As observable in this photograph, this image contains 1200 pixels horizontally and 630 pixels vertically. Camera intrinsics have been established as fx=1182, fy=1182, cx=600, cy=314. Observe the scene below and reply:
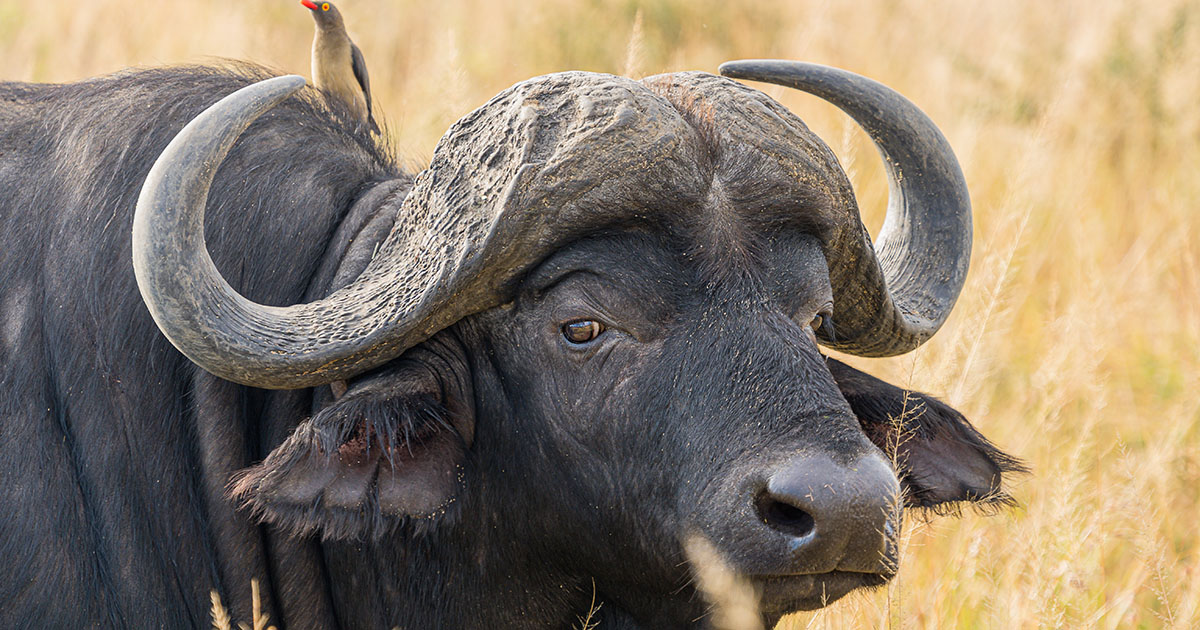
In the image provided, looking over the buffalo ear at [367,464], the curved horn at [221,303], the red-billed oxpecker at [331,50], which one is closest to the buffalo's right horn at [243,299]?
the curved horn at [221,303]

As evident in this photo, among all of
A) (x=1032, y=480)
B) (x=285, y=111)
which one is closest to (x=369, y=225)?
(x=285, y=111)

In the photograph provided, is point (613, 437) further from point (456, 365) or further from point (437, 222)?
point (437, 222)

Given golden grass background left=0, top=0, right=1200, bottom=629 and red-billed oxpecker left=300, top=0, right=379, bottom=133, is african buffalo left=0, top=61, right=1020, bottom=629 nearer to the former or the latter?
golden grass background left=0, top=0, right=1200, bottom=629

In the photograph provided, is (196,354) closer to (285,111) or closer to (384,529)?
(384,529)

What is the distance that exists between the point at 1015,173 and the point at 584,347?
3.93m

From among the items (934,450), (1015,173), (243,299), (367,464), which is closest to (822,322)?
(934,450)

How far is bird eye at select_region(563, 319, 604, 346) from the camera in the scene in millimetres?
2943

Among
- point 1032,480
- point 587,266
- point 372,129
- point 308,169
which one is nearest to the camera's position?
point 587,266

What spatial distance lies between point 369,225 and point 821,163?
1272 millimetres

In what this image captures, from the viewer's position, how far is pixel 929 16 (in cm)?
1103

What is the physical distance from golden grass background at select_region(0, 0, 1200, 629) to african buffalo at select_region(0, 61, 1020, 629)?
1.01 m

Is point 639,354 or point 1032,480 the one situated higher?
point 639,354

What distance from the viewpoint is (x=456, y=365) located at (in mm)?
3082

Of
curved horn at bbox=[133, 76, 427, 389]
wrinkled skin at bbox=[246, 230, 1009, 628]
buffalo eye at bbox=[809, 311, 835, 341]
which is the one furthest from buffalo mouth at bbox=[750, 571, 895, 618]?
curved horn at bbox=[133, 76, 427, 389]
